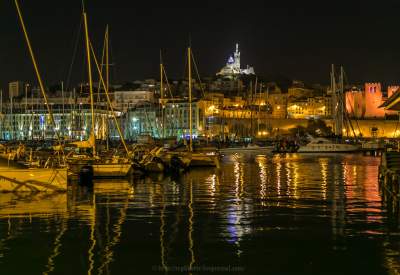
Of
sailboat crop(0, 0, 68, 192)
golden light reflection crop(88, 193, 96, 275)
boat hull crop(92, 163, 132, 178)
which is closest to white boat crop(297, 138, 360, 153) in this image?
boat hull crop(92, 163, 132, 178)

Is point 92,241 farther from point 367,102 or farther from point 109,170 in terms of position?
point 367,102

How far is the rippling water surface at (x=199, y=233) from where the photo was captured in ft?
41.9

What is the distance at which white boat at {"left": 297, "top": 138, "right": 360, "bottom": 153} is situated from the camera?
9182cm

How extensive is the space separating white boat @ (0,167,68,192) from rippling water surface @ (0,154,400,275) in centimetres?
68

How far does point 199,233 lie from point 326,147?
78926mm

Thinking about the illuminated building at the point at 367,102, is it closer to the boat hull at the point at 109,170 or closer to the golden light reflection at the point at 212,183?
the golden light reflection at the point at 212,183

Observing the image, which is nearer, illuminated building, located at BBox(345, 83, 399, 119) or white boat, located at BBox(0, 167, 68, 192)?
white boat, located at BBox(0, 167, 68, 192)

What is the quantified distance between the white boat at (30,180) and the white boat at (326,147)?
69555mm

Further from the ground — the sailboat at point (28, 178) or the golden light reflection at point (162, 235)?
the sailboat at point (28, 178)

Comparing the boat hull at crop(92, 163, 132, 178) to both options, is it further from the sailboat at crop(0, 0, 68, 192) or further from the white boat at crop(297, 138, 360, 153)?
the white boat at crop(297, 138, 360, 153)

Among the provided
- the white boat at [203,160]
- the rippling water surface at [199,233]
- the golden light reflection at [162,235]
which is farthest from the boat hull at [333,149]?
the golden light reflection at [162,235]

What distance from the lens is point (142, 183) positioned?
32875mm

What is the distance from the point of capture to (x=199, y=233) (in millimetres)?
16312

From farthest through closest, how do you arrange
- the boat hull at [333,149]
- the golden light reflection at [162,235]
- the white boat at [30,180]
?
the boat hull at [333,149] → the white boat at [30,180] → the golden light reflection at [162,235]
